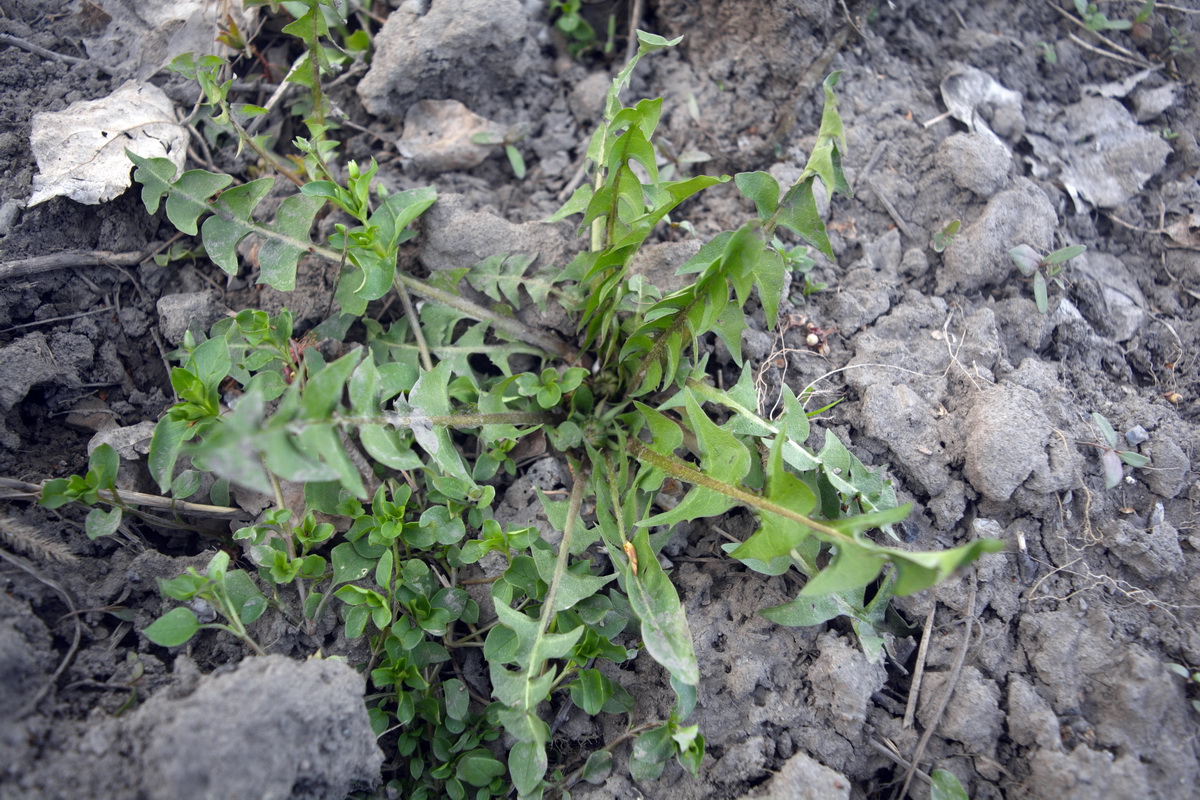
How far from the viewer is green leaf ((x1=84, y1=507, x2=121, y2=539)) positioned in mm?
1974

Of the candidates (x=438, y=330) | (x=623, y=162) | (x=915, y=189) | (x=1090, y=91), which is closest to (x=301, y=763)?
(x=438, y=330)

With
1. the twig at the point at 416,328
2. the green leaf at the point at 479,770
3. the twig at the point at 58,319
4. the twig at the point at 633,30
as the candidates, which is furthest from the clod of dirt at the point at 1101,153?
the twig at the point at 58,319

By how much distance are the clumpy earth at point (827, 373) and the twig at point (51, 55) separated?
0.05 ft

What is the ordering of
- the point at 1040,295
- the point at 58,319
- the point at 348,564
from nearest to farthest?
the point at 348,564
the point at 58,319
the point at 1040,295

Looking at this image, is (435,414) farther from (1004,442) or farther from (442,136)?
(1004,442)

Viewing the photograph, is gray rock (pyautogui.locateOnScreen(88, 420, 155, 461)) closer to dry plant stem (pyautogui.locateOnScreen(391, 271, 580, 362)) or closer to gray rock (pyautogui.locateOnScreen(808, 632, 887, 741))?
dry plant stem (pyautogui.locateOnScreen(391, 271, 580, 362))

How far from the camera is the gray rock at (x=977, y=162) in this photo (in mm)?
2828

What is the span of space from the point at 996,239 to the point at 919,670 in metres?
1.71

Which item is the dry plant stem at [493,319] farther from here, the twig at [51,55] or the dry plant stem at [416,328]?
the twig at [51,55]

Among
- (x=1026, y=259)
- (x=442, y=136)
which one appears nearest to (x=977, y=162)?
(x=1026, y=259)

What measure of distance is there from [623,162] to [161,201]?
181cm

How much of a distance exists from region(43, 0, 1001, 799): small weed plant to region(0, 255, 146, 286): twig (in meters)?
0.28

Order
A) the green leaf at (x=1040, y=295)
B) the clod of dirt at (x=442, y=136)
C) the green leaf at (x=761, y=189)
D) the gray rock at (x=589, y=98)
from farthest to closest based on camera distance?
1. the gray rock at (x=589, y=98)
2. the clod of dirt at (x=442, y=136)
3. the green leaf at (x=1040, y=295)
4. the green leaf at (x=761, y=189)

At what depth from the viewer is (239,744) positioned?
63.4 inches
